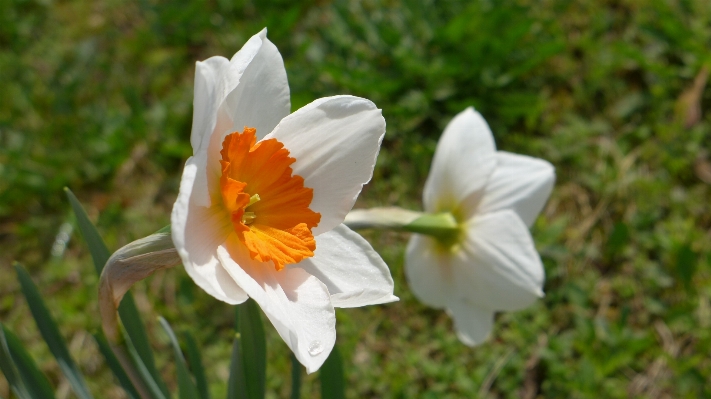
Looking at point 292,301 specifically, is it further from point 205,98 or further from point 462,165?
point 462,165

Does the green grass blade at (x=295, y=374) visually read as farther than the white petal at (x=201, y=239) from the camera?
Yes

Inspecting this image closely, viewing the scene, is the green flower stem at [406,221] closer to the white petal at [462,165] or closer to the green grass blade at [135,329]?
the white petal at [462,165]

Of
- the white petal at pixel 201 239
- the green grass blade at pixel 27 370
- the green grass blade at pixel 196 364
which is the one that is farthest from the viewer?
the green grass blade at pixel 196 364

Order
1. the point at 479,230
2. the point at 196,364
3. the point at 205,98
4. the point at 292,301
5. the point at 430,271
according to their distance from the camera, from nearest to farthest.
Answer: the point at 205,98 < the point at 292,301 < the point at 196,364 < the point at 479,230 < the point at 430,271

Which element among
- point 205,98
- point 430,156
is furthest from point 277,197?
point 430,156

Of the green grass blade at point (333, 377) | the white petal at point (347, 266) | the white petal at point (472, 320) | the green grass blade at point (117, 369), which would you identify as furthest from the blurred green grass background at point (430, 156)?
the white petal at point (347, 266)
